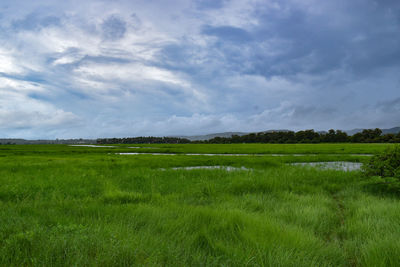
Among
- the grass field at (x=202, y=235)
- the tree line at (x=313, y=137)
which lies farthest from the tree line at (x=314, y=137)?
the grass field at (x=202, y=235)

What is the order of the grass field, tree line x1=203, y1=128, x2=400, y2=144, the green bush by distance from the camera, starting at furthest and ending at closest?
1. tree line x1=203, y1=128, x2=400, y2=144
2. the green bush
3. the grass field

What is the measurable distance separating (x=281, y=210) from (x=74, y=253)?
15.8 ft

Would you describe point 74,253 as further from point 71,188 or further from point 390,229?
point 71,188

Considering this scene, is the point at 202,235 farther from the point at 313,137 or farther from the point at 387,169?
the point at 313,137

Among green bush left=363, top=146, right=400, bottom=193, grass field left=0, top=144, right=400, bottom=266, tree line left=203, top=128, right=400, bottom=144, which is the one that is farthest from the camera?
tree line left=203, top=128, right=400, bottom=144

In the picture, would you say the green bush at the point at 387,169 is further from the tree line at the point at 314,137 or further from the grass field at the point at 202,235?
the tree line at the point at 314,137

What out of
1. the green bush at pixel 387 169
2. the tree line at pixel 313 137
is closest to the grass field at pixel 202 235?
the green bush at pixel 387 169

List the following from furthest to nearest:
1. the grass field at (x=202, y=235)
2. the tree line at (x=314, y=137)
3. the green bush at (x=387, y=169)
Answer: the tree line at (x=314, y=137) < the green bush at (x=387, y=169) < the grass field at (x=202, y=235)

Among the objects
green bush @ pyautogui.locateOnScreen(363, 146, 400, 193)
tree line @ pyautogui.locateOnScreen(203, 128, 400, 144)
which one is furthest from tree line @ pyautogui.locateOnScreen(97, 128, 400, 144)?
green bush @ pyautogui.locateOnScreen(363, 146, 400, 193)

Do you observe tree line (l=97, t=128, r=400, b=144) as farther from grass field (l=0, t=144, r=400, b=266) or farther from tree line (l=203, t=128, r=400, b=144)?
grass field (l=0, t=144, r=400, b=266)

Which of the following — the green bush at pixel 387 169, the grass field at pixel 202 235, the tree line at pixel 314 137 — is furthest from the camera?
the tree line at pixel 314 137

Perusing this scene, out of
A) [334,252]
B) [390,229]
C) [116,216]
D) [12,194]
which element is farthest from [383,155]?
[12,194]

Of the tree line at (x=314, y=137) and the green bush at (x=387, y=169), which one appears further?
the tree line at (x=314, y=137)

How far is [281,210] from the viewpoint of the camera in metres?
5.91
